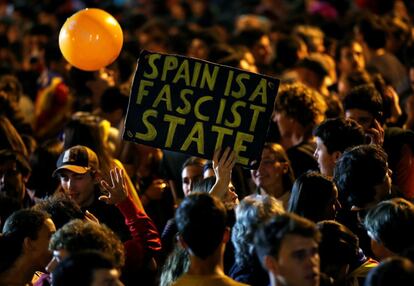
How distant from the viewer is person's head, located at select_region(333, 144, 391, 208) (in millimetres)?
6734

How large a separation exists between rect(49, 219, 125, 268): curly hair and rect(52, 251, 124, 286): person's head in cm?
55

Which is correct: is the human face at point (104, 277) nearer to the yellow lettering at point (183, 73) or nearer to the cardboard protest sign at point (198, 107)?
the cardboard protest sign at point (198, 107)

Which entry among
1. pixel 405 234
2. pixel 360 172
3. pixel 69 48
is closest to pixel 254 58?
pixel 69 48

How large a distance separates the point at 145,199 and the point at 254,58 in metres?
5.15

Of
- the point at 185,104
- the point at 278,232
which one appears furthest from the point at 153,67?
the point at 278,232

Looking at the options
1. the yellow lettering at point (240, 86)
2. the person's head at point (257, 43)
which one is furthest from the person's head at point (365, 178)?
the person's head at point (257, 43)

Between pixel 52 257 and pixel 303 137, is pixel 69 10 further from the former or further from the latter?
pixel 52 257

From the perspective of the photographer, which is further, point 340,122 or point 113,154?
point 113,154

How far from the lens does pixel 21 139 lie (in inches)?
389

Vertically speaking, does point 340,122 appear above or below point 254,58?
above

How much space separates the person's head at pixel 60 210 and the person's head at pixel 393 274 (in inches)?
94.6

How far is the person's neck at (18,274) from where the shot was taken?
606cm

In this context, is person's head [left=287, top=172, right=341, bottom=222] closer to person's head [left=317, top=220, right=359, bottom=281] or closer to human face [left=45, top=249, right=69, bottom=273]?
person's head [left=317, top=220, right=359, bottom=281]

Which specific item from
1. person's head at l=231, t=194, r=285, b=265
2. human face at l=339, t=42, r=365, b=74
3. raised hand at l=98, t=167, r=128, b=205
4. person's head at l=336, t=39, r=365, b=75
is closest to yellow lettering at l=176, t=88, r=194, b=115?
raised hand at l=98, t=167, r=128, b=205
